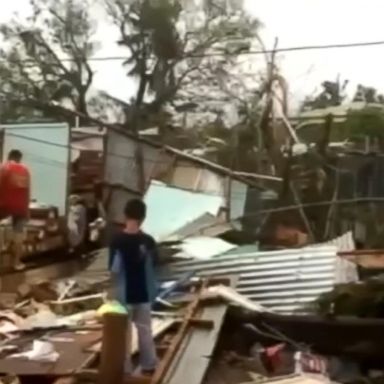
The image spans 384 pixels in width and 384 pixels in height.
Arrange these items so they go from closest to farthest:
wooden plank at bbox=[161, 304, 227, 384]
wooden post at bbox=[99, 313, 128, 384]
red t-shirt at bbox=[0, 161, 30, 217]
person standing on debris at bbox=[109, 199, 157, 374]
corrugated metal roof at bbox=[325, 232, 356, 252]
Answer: wooden post at bbox=[99, 313, 128, 384], person standing on debris at bbox=[109, 199, 157, 374], wooden plank at bbox=[161, 304, 227, 384], corrugated metal roof at bbox=[325, 232, 356, 252], red t-shirt at bbox=[0, 161, 30, 217]

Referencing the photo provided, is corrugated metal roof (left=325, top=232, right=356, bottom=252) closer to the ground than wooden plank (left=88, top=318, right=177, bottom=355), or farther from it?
farther from it

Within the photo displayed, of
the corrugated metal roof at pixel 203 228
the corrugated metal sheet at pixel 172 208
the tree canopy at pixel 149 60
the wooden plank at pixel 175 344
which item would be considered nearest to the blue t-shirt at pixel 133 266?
the wooden plank at pixel 175 344

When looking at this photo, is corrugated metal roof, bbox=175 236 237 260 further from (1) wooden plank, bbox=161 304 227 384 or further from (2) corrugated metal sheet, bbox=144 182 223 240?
(1) wooden plank, bbox=161 304 227 384

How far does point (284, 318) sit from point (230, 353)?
807 mm

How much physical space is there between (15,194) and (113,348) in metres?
6.52

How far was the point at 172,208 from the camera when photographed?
1589cm

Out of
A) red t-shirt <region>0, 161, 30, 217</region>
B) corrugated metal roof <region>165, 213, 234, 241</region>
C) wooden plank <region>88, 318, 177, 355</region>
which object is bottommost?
wooden plank <region>88, 318, 177, 355</region>

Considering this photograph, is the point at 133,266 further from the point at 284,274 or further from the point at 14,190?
the point at 14,190

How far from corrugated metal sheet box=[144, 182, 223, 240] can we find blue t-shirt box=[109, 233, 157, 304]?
21.1ft

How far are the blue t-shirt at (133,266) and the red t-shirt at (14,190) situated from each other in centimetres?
602

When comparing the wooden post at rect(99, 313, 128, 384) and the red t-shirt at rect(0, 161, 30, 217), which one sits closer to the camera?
the wooden post at rect(99, 313, 128, 384)

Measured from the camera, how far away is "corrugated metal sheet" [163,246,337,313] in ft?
40.3

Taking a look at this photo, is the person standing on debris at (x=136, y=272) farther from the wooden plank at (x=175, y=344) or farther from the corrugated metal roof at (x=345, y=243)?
the corrugated metal roof at (x=345, y=243)

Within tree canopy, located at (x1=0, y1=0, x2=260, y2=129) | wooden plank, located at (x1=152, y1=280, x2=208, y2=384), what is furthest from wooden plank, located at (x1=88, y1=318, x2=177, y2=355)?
tree canopy, located at (x1=0, y1=0, x2=260, y2=129)
